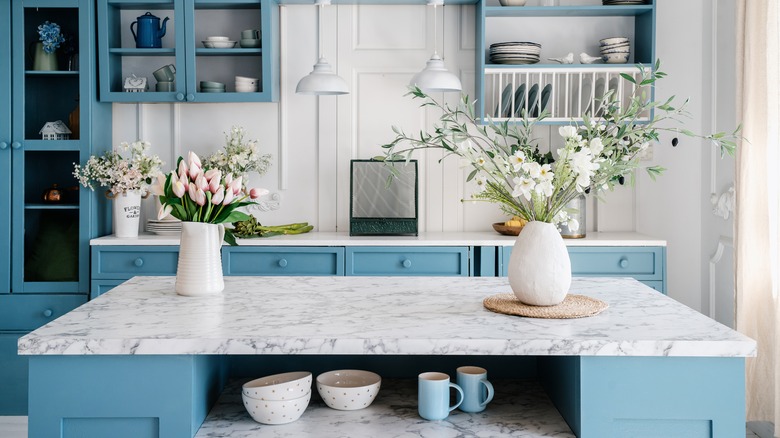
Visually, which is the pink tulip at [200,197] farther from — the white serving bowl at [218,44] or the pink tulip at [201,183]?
the white serving bowl at [218,44]

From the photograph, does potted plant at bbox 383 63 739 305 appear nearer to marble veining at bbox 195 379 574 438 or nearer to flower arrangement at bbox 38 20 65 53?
marble veining at bbox 195 379 574 438

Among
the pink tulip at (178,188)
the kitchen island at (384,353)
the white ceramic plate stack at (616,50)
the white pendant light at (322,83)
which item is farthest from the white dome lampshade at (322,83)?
the kitchen island at (384,353)

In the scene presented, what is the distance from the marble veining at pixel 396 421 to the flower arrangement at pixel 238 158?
219 centimetres

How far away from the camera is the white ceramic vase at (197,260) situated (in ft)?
7.14

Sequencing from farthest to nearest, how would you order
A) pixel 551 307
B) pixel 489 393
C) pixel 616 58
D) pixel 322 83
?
1. pixel 616 58
2. pixel 322 83
3. pixel 551 307
4. pixel 489 393

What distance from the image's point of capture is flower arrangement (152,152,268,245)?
2.14 metres

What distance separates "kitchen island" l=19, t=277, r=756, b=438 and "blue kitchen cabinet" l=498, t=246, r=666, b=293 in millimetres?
1884

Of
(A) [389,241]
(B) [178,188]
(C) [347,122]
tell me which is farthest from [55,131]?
(B) [178,188]

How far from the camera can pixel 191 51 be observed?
3961mm

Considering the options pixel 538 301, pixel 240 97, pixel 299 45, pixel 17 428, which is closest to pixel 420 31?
pixel 299 45

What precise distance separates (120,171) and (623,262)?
2.62 meters

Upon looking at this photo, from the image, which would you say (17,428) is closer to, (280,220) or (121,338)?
(280,220)

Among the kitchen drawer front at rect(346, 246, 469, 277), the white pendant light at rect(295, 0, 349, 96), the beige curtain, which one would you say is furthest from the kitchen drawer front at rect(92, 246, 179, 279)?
the beige curtain

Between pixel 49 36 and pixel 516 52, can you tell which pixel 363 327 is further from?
pixel 49 36
